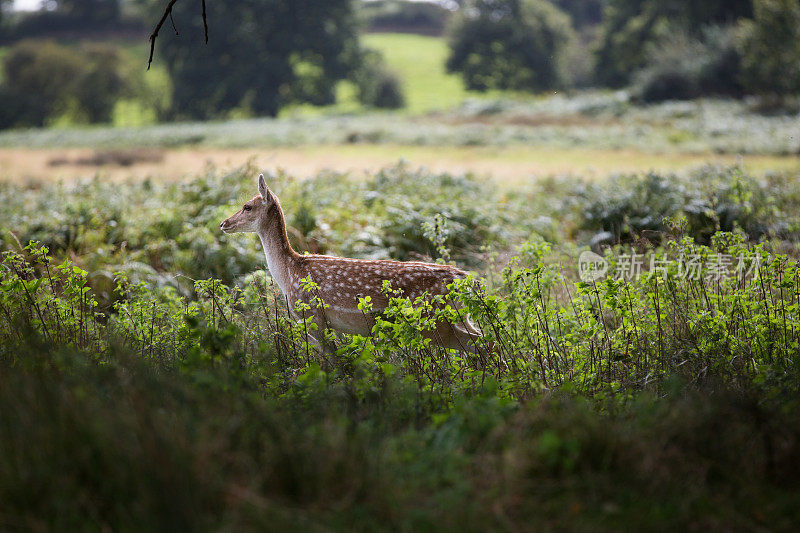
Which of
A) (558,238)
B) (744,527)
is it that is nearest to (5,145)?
(558,238)

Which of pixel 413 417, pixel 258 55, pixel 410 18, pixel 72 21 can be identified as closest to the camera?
pixel 413 417

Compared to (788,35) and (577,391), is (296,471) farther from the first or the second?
(788,35)

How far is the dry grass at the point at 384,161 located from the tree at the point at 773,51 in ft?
56.1

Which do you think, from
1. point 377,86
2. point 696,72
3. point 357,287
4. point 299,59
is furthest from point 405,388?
point 299,59

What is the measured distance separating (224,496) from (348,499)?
1.64ft

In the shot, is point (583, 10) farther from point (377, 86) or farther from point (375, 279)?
point (375, 279)

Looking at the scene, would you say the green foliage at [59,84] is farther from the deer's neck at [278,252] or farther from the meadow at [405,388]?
the deer's neck at [278,252]

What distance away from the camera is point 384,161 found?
78.7 feet

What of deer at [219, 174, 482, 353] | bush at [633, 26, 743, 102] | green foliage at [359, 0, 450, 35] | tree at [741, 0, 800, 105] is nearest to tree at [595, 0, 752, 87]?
bush at [633, 26, 743, 102]

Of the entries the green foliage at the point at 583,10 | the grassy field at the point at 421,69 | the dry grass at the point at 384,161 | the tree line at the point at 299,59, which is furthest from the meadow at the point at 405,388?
the green foliage at the point at 583,10

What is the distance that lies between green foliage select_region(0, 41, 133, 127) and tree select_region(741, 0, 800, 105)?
50.5m

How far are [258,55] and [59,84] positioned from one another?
16899 millimetres

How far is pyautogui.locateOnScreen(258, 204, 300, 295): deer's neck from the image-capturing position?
248 inches

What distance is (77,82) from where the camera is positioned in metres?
62.8
